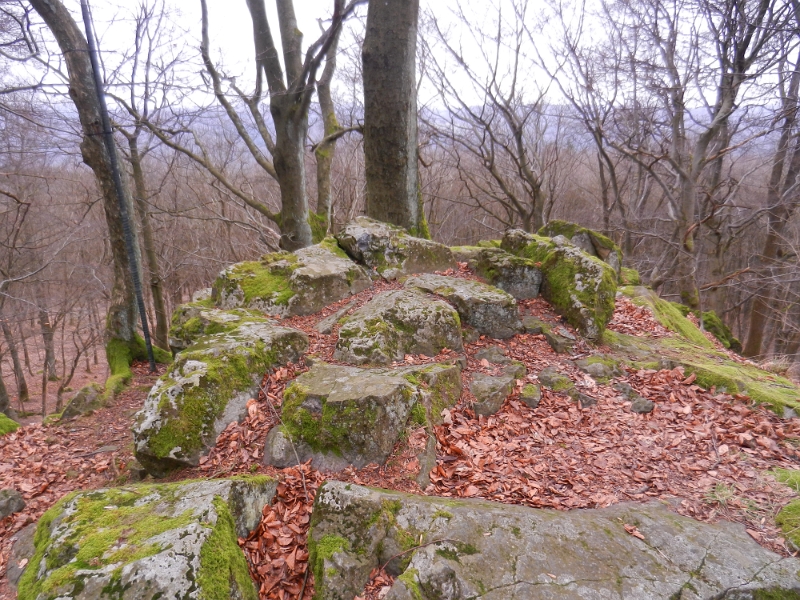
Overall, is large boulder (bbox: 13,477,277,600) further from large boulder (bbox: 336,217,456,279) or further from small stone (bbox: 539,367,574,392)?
large boulder (bbox: 336,217,456,279)

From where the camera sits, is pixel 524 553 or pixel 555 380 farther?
pixel 555 380

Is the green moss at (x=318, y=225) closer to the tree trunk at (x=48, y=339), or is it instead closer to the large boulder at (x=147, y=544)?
the large boulder at (x=147, y=544)

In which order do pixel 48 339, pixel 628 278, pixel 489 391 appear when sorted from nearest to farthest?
pixel 489 391, pixel 628 278, pixel 48 339

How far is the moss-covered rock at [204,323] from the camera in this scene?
495cm

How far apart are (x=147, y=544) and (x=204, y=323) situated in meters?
3.07

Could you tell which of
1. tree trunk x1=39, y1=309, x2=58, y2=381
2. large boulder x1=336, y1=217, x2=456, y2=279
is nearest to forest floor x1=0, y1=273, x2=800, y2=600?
large boulder x1=336, y1=217, x2=456, y2=279

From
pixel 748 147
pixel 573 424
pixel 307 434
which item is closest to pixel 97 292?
pixel 307 434

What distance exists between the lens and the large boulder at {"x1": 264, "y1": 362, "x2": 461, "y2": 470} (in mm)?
3393

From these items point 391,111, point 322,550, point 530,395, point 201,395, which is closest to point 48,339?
point 391,111

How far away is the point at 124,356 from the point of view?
768cm

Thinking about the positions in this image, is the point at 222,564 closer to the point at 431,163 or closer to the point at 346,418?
the point at 346,418

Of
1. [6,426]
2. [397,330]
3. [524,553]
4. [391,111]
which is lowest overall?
[6,426]

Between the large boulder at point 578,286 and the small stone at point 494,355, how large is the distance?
1.26 meters

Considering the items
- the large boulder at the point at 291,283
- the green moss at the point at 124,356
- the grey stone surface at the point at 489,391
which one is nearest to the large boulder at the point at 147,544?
the grey stone surface at the point at 489,391
